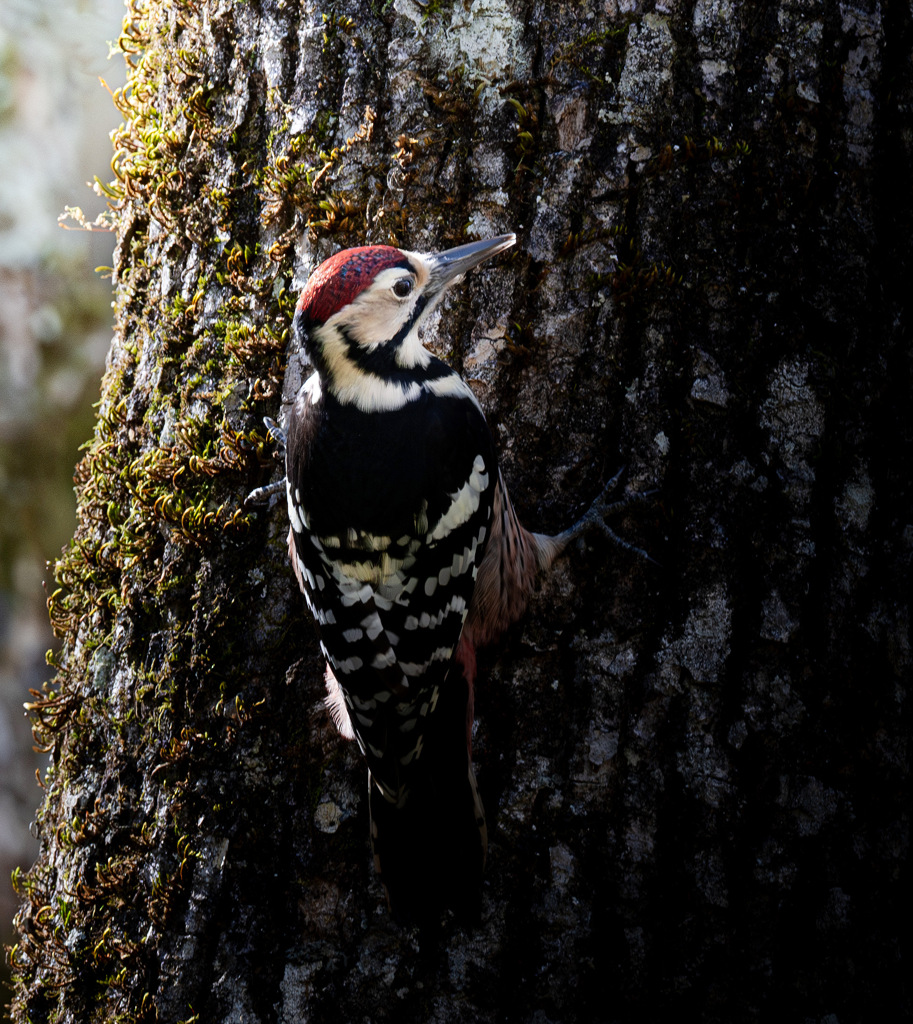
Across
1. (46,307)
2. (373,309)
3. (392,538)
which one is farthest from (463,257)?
(46,307)

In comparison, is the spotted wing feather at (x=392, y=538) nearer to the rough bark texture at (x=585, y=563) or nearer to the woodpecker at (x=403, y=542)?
the woodpecker at (x=403, y=542)

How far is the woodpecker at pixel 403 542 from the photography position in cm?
209

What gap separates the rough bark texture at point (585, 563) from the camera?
2029 millimetres

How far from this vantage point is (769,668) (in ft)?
6.79

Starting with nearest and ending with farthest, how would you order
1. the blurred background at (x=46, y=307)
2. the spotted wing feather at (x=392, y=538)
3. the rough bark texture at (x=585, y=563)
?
the rough bark texture at (x=585, y=563) → the spotted wing feather at (x=392, y=538) → the blurred background at (x=46, y=307)

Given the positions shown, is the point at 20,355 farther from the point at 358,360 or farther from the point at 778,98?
the point at 778,98

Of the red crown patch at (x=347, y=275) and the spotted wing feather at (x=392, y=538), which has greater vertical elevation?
the red crown patch at (x=347, y=275)

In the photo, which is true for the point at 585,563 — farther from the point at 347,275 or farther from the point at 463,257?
the point at 347,275

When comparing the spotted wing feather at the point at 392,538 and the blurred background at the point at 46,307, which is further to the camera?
the blurred background at the point at 46,307

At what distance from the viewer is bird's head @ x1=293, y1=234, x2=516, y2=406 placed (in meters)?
2.06

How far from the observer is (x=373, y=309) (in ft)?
7.13

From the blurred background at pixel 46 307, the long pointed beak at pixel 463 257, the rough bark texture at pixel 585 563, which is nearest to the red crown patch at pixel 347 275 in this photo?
the long pointed beak at pixel 463 257

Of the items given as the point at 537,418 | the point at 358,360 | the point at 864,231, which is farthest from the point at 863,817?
the point at 358,360

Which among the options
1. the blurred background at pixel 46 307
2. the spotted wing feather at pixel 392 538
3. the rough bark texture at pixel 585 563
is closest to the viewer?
the rough bark texture at pixel 585 563
